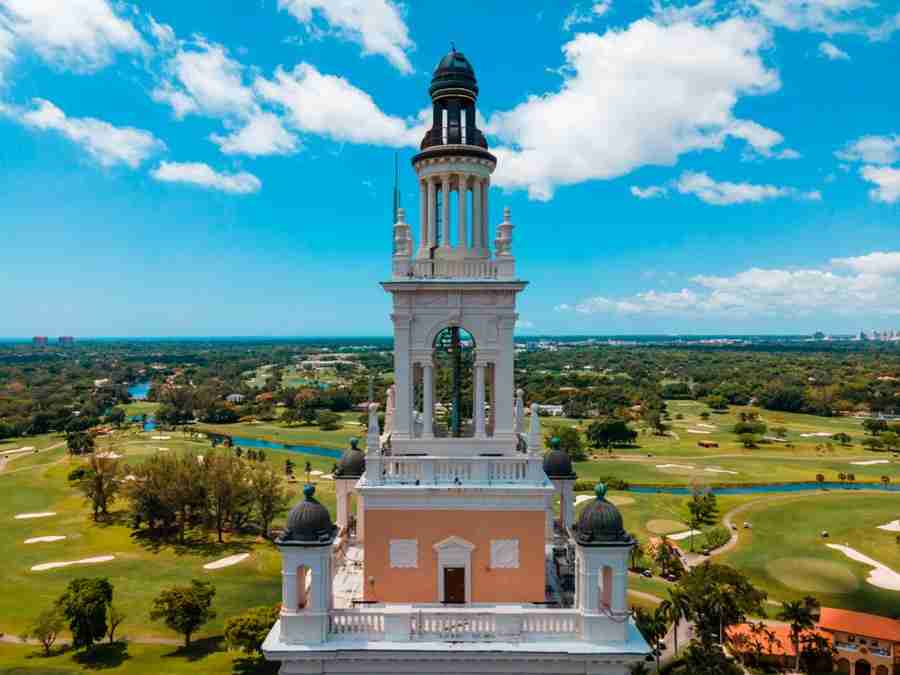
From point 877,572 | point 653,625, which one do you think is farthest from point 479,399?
point 877,572

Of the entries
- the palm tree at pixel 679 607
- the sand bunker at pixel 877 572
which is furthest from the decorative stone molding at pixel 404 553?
the sand bunker at pixel 877 572

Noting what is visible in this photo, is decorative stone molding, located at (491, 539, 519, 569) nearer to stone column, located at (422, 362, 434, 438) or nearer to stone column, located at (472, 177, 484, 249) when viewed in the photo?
stone column, located at (422, 362, 434, 438)

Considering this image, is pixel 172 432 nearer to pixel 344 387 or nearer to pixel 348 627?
pixel 344 387

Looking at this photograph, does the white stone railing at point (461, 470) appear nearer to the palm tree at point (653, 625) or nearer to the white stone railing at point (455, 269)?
the white stone railing at point (455, 269)

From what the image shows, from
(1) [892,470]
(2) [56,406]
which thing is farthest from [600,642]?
(2) [56,406]

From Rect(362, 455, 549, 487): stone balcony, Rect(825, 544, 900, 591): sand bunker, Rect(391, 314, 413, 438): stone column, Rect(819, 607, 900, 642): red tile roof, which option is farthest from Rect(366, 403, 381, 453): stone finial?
Rect(825, 544, 900, 591): sand bunker
